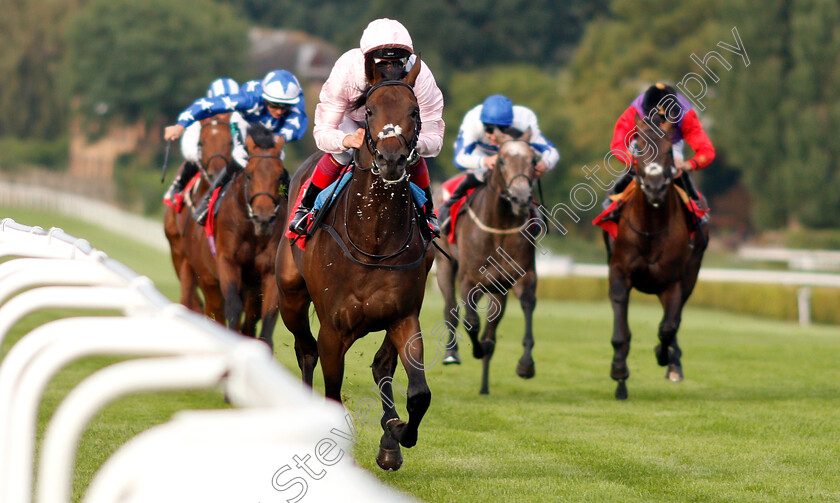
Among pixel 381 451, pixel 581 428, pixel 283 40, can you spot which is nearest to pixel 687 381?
pixel 581 428

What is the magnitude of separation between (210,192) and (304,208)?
9.47 feet

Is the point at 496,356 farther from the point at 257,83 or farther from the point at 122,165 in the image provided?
the point at 122,165

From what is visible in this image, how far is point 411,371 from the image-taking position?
5.09m

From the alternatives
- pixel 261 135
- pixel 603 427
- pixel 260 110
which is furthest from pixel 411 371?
pixel 260 110

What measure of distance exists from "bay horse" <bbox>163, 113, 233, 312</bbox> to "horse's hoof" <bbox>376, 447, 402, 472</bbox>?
12.3 ft

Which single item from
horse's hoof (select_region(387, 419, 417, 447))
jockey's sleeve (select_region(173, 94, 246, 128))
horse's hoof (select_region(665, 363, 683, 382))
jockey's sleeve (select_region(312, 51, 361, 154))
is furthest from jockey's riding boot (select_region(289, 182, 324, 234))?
horse's hoof (select_region(665, 363, 683, 382))

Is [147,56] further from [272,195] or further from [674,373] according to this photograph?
[272,195]

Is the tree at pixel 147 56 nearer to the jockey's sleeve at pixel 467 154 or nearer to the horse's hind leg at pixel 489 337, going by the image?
the jockey's sleeve at pixel 467 154

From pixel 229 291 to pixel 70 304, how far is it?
17.1 feet

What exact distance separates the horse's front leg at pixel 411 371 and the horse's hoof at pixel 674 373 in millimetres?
4669

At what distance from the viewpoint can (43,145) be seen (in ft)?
204

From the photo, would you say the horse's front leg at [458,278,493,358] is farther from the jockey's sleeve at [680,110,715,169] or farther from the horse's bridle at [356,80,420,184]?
the horse's bridle at [356,80,420,184]

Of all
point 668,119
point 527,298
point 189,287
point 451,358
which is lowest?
point 451,358

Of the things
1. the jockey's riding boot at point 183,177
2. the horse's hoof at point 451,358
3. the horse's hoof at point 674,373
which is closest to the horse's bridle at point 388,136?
the horse's hoof at point 451,358
